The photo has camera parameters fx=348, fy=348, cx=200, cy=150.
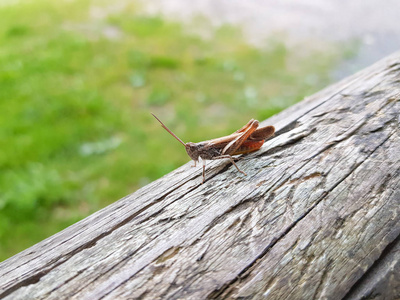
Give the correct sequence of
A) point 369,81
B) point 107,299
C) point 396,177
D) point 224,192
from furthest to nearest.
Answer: point 369,81 < point 224,192 < point 396,177 < point 107,299

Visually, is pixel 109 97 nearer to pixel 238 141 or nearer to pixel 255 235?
pixel 238 141

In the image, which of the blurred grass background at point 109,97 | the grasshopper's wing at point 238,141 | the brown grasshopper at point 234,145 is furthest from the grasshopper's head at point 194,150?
the blurred grass background at point 109,97

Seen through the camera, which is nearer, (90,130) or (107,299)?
(107,299)

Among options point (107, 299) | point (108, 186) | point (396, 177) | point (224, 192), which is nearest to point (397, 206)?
point (396, 177)

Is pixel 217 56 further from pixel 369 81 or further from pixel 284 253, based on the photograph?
pixel 284 253

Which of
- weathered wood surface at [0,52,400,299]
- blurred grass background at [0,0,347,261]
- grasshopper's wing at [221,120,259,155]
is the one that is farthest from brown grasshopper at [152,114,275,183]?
blurred grass background at [0,0,347,261]

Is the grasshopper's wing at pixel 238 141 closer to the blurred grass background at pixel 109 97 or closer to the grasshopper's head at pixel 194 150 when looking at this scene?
the grasshopper's head at pixel 194 150
